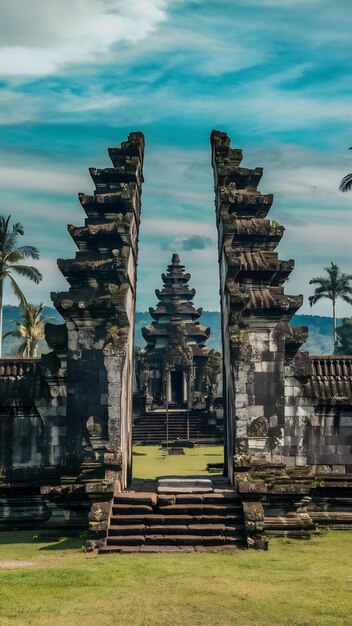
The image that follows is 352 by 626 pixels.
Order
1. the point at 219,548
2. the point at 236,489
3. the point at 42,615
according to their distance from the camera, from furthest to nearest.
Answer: the point at 236,489, the point at 219,548, the point at 42,615

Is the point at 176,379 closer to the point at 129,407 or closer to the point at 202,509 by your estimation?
the point at 129,407

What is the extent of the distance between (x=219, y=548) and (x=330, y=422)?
614 centimetres

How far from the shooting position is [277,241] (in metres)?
25.4

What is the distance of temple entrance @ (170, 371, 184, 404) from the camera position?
74375 millimetres

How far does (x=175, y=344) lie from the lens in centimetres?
7075

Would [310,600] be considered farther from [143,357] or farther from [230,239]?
[143,357]

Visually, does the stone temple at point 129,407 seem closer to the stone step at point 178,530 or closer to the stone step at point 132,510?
the stone step at point 132,510

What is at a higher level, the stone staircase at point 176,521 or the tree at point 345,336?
the tree at point 345,336

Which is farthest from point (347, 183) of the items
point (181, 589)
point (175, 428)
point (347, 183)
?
point (181, 589)

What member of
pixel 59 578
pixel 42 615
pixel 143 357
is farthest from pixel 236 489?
pixel 143 357

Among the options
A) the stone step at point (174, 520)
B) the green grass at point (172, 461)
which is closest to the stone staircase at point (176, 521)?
the stone step at point (174, 520)

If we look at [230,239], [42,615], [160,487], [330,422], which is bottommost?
[42,615]

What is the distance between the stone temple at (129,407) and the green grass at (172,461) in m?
9.06

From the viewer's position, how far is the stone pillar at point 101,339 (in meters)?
21.5
